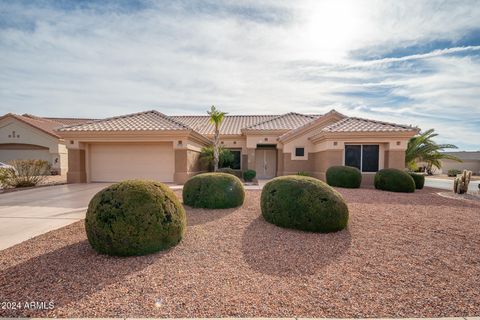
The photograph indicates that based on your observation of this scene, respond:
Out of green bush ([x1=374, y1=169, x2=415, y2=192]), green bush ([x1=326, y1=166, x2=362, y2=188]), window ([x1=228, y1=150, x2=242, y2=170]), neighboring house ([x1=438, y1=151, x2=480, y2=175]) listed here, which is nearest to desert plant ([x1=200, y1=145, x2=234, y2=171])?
window ([x1=228, y1=150, x2=242, y2=170])

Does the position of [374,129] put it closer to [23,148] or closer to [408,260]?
[408,260]

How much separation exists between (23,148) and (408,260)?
104 feet

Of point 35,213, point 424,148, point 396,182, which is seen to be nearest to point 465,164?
point 424,148

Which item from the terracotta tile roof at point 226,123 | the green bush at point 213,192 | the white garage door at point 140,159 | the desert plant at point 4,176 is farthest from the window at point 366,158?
the desert plant at point 4,176

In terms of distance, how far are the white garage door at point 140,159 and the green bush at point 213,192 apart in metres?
7.65

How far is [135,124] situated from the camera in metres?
15.2

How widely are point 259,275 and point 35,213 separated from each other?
25.7ft

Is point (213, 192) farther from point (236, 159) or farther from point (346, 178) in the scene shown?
point (236, 159)

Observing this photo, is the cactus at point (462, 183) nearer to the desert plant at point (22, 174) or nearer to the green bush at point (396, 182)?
the green bush at point (396, 182)

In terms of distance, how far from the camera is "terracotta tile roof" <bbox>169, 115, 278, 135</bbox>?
74.4 feet

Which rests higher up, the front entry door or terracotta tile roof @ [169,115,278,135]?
terracotta tile roof @ [169,115,278,135]

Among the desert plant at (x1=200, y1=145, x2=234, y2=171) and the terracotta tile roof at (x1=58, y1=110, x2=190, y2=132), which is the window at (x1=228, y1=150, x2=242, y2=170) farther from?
the terracotta tile roof at (x1=58, y1=110, x2=190, y2=132)

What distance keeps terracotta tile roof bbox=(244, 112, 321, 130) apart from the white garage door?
731cm

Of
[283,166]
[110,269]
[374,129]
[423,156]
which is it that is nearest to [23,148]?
[283,166]
